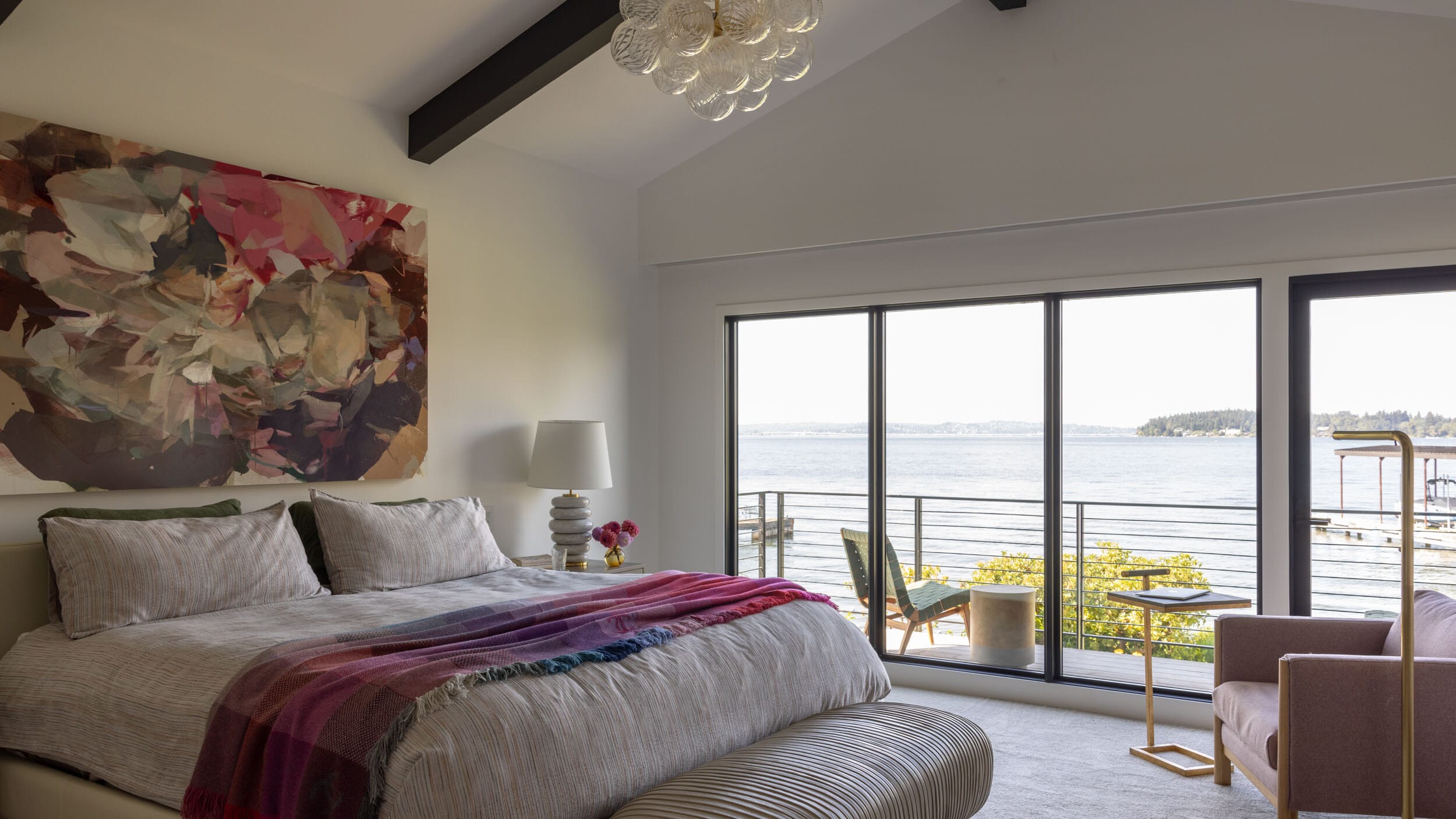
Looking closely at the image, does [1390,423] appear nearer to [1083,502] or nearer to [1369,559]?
[1369,559]

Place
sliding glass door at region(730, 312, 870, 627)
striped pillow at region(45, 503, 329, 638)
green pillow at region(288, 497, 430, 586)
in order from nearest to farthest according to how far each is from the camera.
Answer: striped pillow at region(45, 503, 329, 638), green pillow at region(288, 497, 430, 586), sliding glass door at region(730, 312, 870, 627)

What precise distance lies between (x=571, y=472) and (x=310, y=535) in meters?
1.35

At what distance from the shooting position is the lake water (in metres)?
4.12

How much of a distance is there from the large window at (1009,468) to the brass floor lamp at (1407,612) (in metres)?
1.79

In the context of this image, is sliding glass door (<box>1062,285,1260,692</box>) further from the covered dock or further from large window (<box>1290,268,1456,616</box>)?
the covered dock

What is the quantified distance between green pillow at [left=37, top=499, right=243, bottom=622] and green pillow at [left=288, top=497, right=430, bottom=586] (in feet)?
0.68

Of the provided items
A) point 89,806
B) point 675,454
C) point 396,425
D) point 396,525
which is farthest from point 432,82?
point 89,806

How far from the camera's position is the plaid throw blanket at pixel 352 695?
80.6 inches

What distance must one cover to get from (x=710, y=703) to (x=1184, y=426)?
122 inches

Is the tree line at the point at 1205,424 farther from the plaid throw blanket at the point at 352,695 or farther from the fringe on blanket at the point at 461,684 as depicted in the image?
the fringe on blanket at the point at 461,684

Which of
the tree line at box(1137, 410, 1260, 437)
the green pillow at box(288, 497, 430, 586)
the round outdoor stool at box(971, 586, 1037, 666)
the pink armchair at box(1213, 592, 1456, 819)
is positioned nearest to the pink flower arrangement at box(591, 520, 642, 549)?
the green pillow at box(288, 497, 430, 586)

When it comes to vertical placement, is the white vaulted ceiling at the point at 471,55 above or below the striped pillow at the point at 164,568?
above

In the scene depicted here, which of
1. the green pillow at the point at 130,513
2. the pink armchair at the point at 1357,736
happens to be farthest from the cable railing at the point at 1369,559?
the green pillow at the point at 130,513

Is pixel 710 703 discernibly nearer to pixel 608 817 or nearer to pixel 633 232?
pixel 608 817
